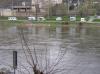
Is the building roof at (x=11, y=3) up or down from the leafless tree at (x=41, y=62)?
up

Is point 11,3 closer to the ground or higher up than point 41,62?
higher up

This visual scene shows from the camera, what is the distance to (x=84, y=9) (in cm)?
7631

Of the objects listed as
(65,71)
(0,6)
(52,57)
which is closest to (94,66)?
(65,71)

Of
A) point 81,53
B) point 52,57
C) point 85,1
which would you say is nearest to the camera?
point 52,57

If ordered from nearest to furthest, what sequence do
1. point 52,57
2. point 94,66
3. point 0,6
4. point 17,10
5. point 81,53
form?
point 94,66 → point 52,57 → point 81,53 → point 17,10 → point 0,6

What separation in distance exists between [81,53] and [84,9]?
58456 millimetres

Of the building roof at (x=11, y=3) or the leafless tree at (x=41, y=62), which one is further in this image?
the building roof at (x=11, y=3)

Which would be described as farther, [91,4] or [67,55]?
[91,4]

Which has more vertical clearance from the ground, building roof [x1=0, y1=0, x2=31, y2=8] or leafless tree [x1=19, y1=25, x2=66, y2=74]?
building roof [x1=0, y1=0, x2=31, y2=8]

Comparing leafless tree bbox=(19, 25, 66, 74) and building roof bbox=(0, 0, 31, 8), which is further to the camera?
building roof bbox=(0, 0, 31, 8)

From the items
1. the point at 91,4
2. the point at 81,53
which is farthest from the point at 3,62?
the point at 91,4

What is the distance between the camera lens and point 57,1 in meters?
92.8

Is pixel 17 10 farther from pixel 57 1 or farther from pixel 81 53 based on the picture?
pixel 81 53

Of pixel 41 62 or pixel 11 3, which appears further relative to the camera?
pixel 11 3
